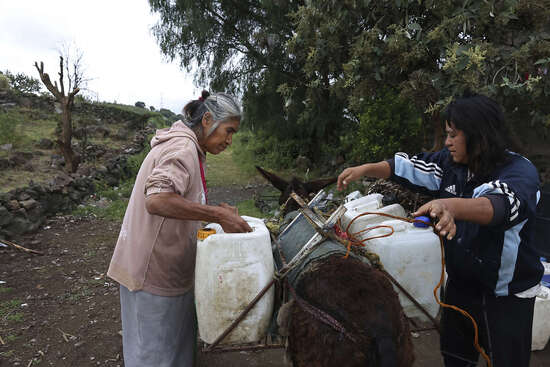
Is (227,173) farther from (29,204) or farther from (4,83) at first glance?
(4,83)

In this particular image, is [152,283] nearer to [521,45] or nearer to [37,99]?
[521,45]

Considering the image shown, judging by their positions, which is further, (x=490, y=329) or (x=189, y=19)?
(x=189, y=19)

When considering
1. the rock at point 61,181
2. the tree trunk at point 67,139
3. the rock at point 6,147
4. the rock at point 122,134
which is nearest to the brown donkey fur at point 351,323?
Answer: the rock at point 61,181

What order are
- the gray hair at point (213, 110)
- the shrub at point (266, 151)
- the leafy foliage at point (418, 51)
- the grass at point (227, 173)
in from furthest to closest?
1. the shrub at point (266, 151)
2. the grass at point (227, 173)
3. the leafy foliage at point (418, 51)
4. the gray hair at point (213, 110)

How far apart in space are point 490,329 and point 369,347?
0.86 m

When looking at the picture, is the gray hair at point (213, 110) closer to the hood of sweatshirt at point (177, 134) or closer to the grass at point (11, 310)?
the hood of sweatshirt at point (177, 134)

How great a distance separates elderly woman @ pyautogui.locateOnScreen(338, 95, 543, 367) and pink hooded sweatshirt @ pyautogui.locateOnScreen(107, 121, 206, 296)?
112cm

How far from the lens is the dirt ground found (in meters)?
2.93

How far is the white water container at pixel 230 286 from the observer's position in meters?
1.39

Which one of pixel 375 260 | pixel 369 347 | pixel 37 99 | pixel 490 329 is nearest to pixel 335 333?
pixel 369 347

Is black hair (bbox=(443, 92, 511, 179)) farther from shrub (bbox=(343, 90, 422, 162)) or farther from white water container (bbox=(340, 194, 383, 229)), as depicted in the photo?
shrub (bbox=(343, 90, 422, 162))

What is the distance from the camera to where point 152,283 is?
66.3 inches

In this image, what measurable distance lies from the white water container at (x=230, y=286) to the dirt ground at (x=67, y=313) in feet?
4.49

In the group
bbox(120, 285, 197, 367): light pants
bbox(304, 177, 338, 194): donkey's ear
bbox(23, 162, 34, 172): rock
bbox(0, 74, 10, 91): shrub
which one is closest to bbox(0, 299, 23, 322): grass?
bbox(120, 285, 197, 367): light pants
